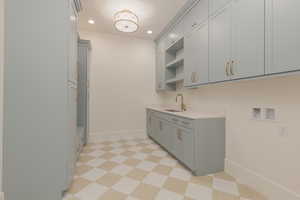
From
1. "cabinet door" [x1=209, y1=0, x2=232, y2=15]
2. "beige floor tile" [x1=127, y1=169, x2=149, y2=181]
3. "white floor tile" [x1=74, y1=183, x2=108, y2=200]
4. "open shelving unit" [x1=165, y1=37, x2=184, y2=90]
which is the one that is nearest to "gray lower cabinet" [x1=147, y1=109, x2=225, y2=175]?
"beige floor tile" [x1=127, y1=169, x2=149, y2=181]

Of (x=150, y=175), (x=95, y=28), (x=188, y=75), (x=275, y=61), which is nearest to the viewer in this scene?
(x=275, y=61)

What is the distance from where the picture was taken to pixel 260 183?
167cm

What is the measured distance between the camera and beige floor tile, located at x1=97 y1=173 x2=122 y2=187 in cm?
184

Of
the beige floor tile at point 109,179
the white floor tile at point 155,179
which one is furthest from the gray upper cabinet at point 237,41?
the beige floor tile at point 109,179

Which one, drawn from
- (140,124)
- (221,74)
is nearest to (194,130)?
(221,74)

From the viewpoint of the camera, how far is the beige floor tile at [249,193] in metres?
1.59

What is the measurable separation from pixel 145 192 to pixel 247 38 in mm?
2143

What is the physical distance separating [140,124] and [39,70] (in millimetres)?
3035

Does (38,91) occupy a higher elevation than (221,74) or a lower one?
lower

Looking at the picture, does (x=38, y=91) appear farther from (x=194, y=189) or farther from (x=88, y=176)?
(x=194, y=189)

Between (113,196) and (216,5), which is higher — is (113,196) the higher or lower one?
the lower one

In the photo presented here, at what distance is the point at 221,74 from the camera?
190 centimetres

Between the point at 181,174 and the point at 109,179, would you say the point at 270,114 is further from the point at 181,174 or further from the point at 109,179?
the point at 109,179

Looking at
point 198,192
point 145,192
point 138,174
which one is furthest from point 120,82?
point 198,192
